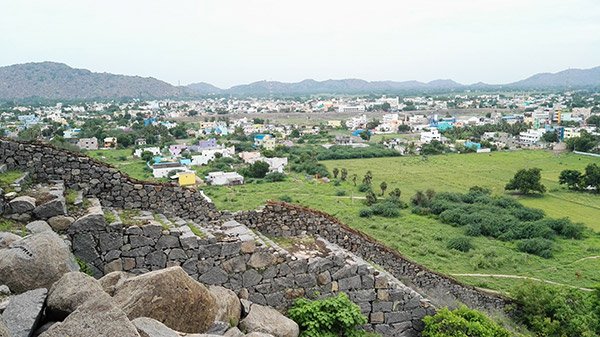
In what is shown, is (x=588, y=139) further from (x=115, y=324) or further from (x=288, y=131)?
(x=115, y=324)

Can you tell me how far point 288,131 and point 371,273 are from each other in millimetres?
92702

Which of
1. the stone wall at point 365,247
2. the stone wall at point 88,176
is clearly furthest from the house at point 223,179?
the stone wall at point 88,176

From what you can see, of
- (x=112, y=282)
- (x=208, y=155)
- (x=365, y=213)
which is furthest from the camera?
(x=208, y=155)

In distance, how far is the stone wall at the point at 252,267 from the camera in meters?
8.20

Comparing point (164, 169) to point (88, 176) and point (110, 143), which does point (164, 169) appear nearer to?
point (110, 143)

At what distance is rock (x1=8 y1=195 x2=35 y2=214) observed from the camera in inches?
321

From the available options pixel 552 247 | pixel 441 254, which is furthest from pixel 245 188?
pixel 552 247

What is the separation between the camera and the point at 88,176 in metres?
10.0

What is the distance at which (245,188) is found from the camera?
151 ft

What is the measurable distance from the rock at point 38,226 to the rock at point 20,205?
44 centimetres

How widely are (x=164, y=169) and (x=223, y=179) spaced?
606 cm

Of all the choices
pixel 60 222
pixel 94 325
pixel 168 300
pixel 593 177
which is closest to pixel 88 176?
pixel 60 222

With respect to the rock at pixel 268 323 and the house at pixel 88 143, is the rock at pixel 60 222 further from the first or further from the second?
the house at pixel 88 143

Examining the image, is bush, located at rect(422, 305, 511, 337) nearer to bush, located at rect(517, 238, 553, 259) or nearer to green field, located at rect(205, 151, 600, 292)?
green field, located at rect(205, 151, 600, 292)
